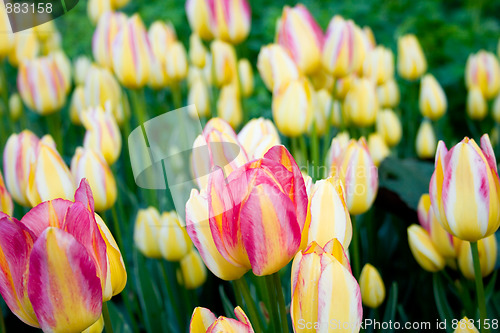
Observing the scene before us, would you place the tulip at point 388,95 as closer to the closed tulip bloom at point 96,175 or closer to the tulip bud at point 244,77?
the tulip bud at point 244,77

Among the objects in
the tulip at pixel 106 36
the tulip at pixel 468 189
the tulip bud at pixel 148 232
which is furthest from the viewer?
the tulip at pixel 106 36

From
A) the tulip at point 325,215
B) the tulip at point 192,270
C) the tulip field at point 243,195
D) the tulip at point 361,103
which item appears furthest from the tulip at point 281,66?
the tulip at point 325,215

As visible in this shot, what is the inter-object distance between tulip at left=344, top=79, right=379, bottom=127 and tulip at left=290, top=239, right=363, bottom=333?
1.95 ft

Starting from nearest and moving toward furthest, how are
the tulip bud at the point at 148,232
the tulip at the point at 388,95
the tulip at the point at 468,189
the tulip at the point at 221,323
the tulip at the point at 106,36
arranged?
the tulip at the point at 221,323, the tulip at the point at 468,189, the tulip bud at the point at 148,232, the tulip at the point at 106,36, the tulip at the point at 388,95

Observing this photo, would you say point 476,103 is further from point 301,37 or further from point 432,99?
point 301,37

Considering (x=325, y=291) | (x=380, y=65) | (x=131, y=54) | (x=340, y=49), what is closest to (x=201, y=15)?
(x=131, y=54)

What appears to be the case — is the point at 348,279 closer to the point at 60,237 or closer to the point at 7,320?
the point at 60,237

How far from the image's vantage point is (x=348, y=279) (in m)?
0.39

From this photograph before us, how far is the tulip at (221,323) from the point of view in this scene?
0.38m

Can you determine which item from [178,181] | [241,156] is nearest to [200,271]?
[178,181]

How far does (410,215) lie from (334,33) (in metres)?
0.30

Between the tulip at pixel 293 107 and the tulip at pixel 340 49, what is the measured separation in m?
0.11

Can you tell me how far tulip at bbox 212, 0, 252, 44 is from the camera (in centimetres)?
99

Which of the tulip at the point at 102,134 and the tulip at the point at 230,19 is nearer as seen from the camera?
the tulip at the point at 102,134
